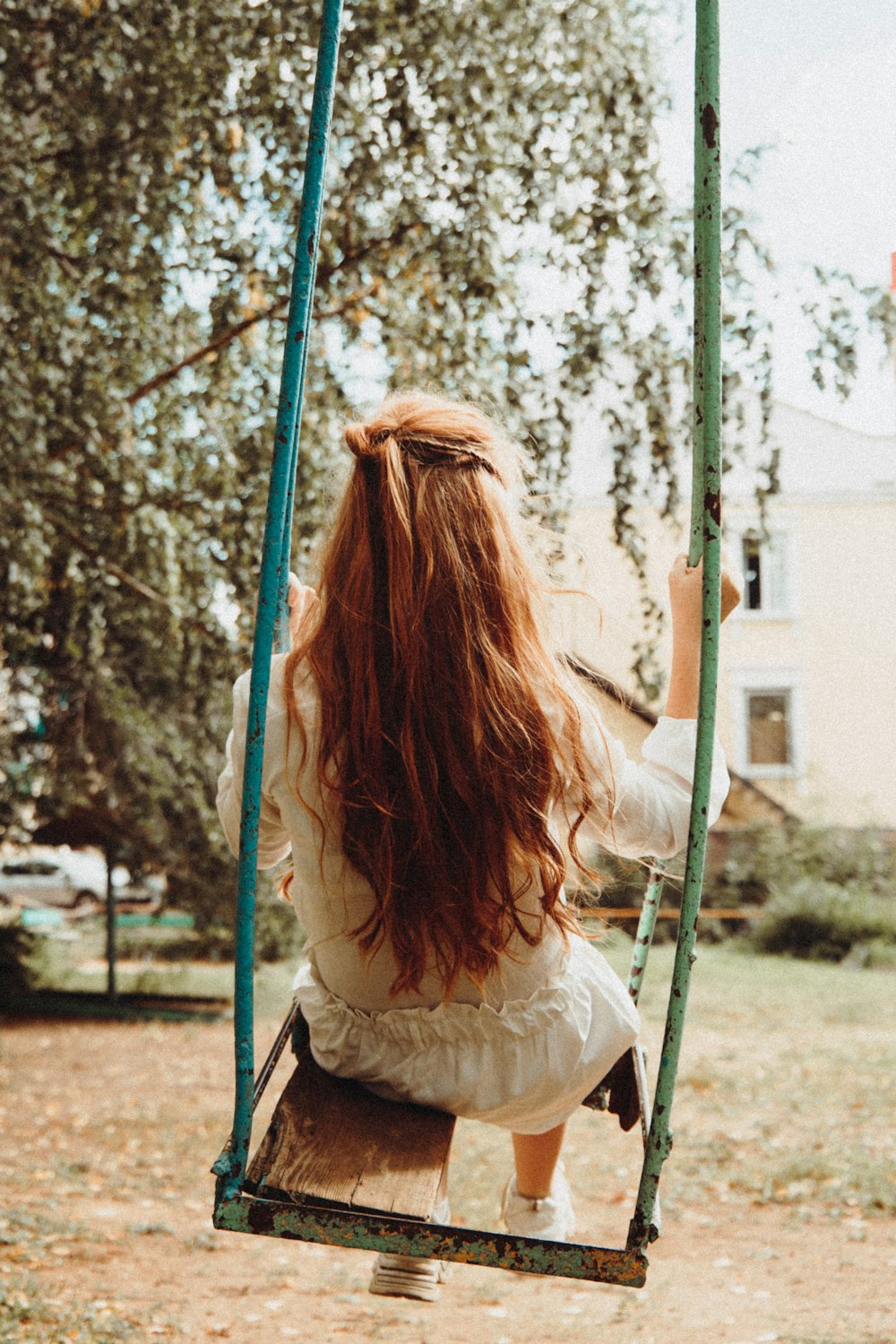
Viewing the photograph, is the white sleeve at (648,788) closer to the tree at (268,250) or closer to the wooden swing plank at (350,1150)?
the wooden swing plank at (350,1150)

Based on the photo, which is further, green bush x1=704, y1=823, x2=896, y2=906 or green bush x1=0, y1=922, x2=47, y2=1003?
green bush x1=704, y1=823, x2=896, y2=906

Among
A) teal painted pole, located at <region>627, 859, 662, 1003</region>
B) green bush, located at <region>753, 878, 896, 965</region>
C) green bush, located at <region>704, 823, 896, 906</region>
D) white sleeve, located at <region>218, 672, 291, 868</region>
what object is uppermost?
white sleeve, located at <region>218, 672, 291, 868</region>

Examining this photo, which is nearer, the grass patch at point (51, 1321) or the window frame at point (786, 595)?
the grass patch at point (51, 1321)

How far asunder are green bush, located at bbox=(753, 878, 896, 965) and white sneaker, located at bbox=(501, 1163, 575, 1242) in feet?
42.7

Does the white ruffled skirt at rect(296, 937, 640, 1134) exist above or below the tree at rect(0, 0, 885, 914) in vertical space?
below

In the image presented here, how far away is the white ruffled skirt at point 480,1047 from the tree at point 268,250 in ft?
9.65

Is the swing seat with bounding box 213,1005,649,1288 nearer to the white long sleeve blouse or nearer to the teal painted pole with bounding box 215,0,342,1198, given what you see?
the teal painted pole with bounding box 215,0,342,1198

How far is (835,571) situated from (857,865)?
218 inches

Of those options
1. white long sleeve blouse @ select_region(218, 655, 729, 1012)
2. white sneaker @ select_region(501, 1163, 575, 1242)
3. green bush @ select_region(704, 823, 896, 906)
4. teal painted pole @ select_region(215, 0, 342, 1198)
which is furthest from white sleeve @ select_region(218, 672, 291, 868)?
green bush @ select_region(704, 823, 896, 906)

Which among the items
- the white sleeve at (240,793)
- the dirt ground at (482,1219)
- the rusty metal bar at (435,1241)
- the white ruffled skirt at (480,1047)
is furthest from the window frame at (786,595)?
the rusty metal bar at (435,1241)

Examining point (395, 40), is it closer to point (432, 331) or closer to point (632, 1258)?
point (432, 331)

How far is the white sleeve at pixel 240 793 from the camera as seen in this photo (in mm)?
1931

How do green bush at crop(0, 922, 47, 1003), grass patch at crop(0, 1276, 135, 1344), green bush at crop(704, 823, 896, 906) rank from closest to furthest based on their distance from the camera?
grass patch at crop(0, 1276, 135, 1344) → green bush at crop(0, 922, 47, 1003) → green bush at crop(704, 823, 896, 906)

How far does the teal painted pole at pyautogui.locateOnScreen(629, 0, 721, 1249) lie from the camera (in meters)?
1.72
